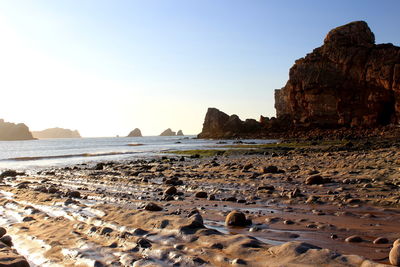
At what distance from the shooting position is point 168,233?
16.3ft

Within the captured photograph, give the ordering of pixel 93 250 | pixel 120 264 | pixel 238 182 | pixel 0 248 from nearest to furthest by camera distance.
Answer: pixel 120 264 < pixel 0 248 < pixel 93 250 < pixel 238 182

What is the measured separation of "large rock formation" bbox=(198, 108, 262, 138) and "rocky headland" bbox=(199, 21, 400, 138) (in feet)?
31.2

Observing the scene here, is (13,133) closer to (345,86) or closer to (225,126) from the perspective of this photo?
(225,126)

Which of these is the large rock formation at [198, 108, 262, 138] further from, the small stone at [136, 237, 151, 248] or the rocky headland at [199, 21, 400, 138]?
the small stone at [136, 237, 151, 248]

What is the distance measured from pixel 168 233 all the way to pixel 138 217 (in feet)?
4.59

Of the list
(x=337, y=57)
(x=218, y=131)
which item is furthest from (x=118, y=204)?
(x=218, y=131)

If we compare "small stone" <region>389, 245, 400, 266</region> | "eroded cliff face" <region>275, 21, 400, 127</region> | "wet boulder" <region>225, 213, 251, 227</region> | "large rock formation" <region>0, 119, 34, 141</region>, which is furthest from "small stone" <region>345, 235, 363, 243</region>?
"large rock formation" <region>0, 119, 34, 141</region>

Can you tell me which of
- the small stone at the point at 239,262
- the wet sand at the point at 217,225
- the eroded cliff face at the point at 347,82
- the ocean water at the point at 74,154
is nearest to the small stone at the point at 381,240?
the wet sand at the point at 217,225

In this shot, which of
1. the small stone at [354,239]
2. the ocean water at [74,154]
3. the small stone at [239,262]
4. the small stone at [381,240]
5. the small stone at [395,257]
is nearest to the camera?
the small stone at [395,257]

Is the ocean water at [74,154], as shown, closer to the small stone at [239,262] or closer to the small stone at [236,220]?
the small stone at [236,220]

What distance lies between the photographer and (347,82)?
65.3m

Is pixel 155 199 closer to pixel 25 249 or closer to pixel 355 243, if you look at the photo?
pixel 25 249

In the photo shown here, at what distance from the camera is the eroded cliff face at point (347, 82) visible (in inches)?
2286

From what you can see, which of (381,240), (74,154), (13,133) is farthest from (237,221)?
(13,133)
